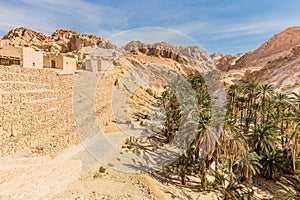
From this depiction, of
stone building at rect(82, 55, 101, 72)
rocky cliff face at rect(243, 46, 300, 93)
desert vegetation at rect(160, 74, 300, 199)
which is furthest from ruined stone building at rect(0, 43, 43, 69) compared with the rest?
rocky cliff face at rect(243, 46, 300, 93)

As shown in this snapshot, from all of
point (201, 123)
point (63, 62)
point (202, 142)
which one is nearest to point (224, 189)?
point (202, 142)

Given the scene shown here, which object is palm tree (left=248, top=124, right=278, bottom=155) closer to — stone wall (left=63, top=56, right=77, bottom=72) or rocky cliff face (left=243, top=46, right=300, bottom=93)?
stone wall (left=63, top=56, right=77, bottom=72)

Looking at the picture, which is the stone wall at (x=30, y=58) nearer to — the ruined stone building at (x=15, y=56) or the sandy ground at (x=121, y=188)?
the ruined stone building at (x=15, y=56)

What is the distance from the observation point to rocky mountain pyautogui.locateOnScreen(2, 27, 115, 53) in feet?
147

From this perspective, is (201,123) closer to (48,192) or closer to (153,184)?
(153,184)

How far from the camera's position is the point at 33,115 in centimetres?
1091

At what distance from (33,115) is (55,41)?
49.0 meters

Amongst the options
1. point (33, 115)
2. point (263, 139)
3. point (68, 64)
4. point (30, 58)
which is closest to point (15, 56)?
point (30, 58)

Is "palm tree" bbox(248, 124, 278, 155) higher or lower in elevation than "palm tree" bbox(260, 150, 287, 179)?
higher

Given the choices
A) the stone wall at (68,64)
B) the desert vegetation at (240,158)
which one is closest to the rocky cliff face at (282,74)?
the desert vegetation at (240,158)

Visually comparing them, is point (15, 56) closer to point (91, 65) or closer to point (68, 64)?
point (68, 64)

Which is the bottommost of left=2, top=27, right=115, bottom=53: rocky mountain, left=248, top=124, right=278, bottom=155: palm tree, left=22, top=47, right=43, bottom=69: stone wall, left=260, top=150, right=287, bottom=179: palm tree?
left=260, top=150, right=287, bottom=179: palm tree

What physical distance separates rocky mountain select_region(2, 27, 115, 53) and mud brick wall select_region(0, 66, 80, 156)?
100 ft

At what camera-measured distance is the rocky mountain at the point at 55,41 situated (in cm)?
4488
